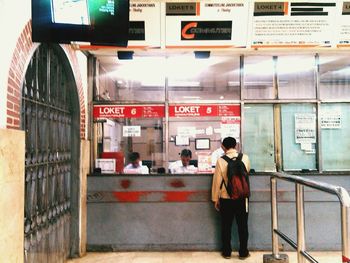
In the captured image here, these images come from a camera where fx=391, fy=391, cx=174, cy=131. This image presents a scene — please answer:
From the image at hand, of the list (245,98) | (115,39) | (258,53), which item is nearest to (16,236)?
(115,39)

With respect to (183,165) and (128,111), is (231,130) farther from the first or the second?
(128,111)

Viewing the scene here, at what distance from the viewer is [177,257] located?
5.41m

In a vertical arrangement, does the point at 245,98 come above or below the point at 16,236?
above

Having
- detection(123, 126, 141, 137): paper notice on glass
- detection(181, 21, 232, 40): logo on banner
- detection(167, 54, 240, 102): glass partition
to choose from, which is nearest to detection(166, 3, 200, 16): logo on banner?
detection(181, 21, 232, 40): logo on banner

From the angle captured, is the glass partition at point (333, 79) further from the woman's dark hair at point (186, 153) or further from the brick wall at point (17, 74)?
the brick wall at point (17, 74)

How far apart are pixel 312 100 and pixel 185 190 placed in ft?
7.71

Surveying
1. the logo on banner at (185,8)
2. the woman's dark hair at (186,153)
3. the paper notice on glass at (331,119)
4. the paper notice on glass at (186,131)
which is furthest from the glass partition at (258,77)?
the logo on banner at (185,8)

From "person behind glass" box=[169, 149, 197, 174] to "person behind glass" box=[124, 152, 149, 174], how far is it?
41 cm

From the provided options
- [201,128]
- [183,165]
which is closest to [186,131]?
[201,128]

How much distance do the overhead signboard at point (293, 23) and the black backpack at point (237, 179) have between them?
5.20 feet

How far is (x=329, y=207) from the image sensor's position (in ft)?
18.9

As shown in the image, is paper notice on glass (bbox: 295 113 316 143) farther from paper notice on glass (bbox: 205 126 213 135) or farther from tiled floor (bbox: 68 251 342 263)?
tiled floor (bbox: 68 251 342 263)

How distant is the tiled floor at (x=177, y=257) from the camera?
5.25 meters

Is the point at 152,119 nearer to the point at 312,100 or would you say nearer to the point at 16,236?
the point at 312,100
